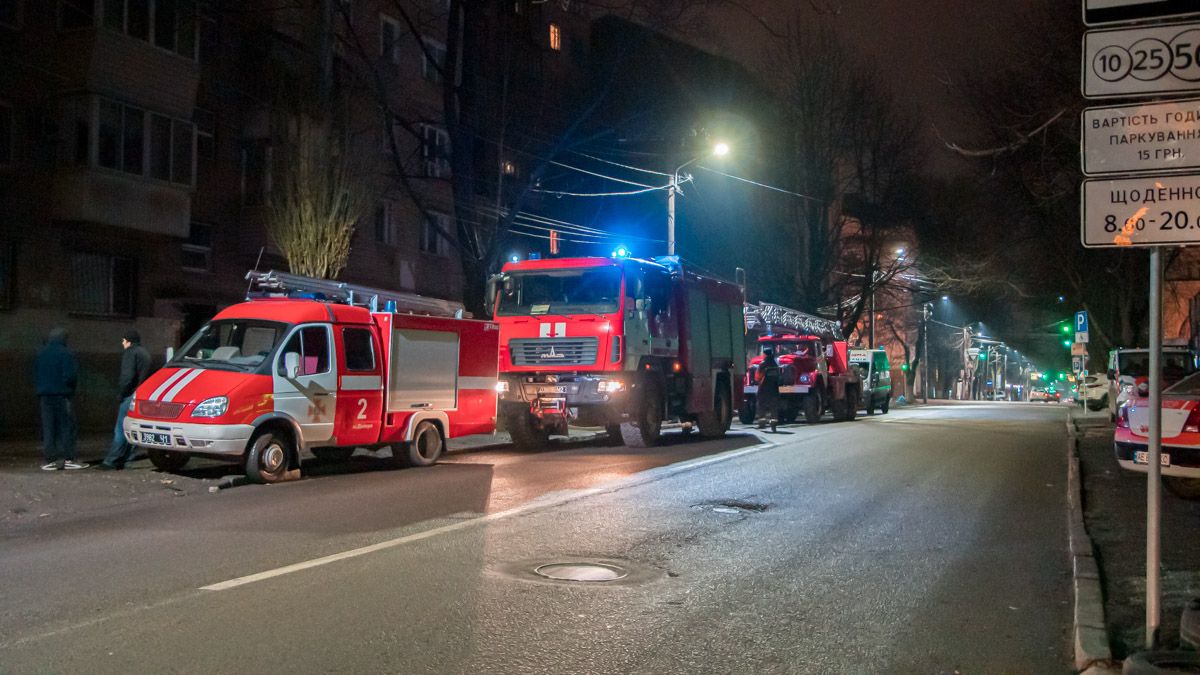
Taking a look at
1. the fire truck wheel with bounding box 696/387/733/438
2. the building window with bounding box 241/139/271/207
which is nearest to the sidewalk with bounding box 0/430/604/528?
the fire truck wheel with bounding box 696/387/733/438

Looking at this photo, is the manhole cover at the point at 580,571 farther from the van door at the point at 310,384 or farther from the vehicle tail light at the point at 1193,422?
the vehicle tail light at the point at 1193,422

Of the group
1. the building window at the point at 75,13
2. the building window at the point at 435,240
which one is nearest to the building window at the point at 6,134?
the building window at the point at 75,13

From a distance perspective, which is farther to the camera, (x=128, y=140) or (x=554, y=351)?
(x=128, y=140)

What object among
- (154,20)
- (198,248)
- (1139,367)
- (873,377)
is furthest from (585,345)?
(873,377)

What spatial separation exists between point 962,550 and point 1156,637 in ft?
11.0

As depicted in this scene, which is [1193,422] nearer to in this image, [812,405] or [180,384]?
[180,384]

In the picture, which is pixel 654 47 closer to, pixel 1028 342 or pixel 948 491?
pixel 948 491

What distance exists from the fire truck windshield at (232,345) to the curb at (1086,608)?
9.17 metres

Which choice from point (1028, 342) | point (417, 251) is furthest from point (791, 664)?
point (1028, 342)

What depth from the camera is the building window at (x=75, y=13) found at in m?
19.3

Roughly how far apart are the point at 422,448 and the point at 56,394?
15.7ft

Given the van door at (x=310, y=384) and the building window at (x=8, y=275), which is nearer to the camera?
the van door at (x=310, y=384)

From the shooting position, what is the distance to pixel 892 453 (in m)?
16.7

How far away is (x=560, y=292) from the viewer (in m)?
17.0
